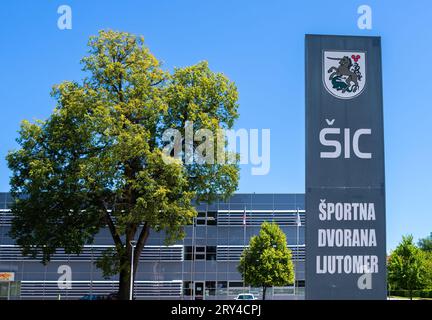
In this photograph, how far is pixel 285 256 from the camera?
5197 centimetres

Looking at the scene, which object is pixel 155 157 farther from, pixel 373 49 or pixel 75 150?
pixel 373 49

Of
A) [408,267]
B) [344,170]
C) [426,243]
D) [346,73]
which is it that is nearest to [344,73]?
[346,73]

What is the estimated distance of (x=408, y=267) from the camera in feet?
189

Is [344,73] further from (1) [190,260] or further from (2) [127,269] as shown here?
(1) [190,260]

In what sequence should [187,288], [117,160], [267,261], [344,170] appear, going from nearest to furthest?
[344,170], [117,160], [267,261], [187,288]

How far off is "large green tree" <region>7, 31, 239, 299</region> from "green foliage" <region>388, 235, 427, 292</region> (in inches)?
1149

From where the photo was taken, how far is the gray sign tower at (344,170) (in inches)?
481

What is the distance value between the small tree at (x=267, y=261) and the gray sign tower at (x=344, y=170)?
1537 inches

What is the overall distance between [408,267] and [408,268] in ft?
0.32

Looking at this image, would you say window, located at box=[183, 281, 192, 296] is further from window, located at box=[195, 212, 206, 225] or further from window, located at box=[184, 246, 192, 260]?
window, located at box=[195, 212, 206, 225]

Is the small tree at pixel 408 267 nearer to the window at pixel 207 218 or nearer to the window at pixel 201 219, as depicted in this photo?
the window at pixel 207 218

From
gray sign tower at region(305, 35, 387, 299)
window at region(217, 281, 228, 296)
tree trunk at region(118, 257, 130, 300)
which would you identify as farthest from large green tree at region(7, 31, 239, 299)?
window at region(217, 281, 228, 296)

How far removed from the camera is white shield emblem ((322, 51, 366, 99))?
12508 millimetres

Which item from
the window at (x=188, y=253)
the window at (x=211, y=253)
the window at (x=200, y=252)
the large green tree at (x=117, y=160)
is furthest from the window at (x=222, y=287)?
the large green tree at (x=117, y=160)
